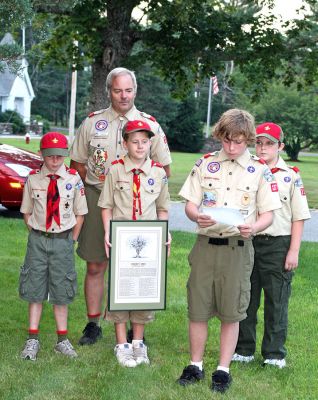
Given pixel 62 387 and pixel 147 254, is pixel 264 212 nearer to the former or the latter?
pixel 147 254

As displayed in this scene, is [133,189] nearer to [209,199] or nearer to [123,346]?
[209,199]

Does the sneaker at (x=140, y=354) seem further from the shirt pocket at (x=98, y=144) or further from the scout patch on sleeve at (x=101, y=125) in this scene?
the scout patch on sleeve at (x=101, y=125)

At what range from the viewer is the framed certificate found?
4691 mm

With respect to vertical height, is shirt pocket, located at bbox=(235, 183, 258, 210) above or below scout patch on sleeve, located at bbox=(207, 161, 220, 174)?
below

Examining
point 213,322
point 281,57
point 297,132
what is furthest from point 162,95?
point 213,322

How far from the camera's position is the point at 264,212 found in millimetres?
4422

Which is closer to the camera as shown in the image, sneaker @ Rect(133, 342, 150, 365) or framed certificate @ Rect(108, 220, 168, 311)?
framed certificate @ Rect(108, 220, 168, 311)

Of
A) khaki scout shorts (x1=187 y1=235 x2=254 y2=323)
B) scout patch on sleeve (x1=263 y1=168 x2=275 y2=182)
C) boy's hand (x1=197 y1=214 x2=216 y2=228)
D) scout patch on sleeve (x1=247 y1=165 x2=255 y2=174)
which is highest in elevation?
scout patch on sleeve (x1=247 y1=165 x2=255 y2=174)

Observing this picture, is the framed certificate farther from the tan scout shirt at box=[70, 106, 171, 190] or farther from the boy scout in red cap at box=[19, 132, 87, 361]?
the tan scout shirt at box=[70, 106, 171, 190]

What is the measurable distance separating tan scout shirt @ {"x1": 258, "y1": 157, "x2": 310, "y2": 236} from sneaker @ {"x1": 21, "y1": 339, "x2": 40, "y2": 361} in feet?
5.89

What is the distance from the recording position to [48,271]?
5004 mm

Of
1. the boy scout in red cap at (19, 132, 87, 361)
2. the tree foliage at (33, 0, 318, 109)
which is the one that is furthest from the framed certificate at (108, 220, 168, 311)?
the tree foliage at (33, 0, 318, 109)

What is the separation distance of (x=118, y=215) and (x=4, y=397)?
4.57 ft

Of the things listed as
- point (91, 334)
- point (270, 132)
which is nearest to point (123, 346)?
point (91, 334)
